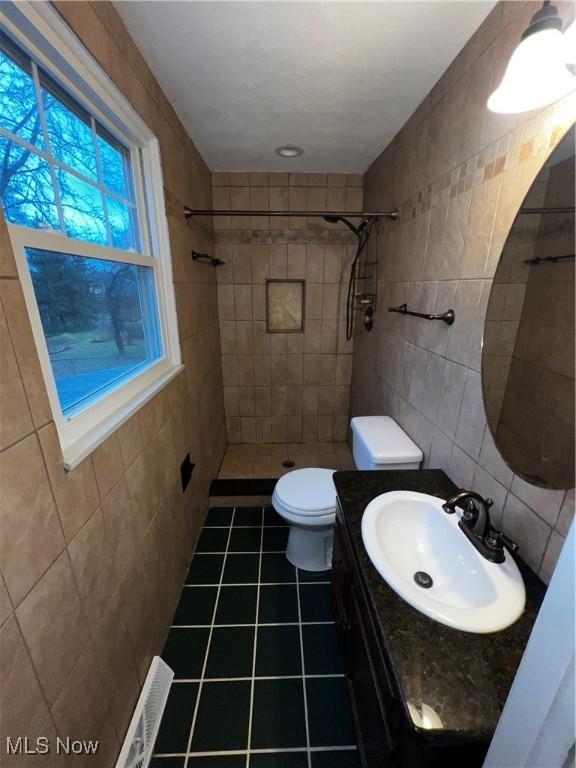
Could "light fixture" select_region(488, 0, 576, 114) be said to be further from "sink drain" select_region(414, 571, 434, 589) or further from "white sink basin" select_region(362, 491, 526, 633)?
"sink drain" select_region(414, 571, 434, 589)

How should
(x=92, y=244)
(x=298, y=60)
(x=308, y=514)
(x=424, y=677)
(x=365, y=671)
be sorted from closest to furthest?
(x=424, y=677) < (x=365, y=671) < (x=92, y=244) < (x=298, y=60) < (x=308, y=514)

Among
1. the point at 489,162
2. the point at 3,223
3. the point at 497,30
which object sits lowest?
the point at 3,223

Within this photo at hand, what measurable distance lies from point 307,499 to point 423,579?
2.57ft

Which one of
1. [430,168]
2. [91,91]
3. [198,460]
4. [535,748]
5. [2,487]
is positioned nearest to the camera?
[535,748]

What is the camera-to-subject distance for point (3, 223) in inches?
23.9

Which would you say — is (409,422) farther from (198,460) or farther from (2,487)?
(2,487)

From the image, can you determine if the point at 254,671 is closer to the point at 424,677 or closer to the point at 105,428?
the point at 424,677

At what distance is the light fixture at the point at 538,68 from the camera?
616 millimetres

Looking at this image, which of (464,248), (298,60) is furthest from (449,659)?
(298,60)

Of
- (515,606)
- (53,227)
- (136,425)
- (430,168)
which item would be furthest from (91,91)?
(515,606)

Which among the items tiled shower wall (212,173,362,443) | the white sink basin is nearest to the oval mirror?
the white sink basin

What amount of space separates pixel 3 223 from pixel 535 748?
48.3 inches

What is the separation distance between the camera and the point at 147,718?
1.11m

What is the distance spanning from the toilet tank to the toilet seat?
0.68ft
